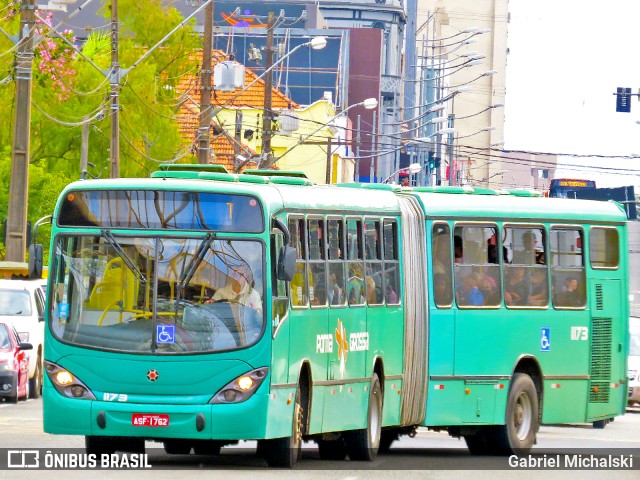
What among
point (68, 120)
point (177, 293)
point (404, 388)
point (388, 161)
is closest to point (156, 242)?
point (177, 293)

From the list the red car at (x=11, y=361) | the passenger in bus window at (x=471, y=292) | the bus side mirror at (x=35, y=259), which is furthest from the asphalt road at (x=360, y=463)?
the bus side mirror at (x=35, y=259)

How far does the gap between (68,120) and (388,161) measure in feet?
231

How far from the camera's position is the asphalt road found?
644 inches

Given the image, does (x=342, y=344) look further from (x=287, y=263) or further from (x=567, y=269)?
(x=567, y=269)

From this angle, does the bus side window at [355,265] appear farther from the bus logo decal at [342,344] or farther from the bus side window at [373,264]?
the bus logo decal at [342,344]

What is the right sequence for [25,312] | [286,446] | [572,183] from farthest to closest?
1. [572,183]
2. [25,312]
3. [286,446]

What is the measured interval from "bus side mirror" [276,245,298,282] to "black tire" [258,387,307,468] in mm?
1265

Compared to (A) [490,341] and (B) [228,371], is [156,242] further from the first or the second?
(A) [490,341]

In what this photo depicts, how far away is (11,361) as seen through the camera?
2761 centimetres

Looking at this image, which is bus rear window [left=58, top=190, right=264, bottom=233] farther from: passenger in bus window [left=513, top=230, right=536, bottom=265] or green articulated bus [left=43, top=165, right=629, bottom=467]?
passenger in bus window [left=513, top=230, right=536, bottom=265]

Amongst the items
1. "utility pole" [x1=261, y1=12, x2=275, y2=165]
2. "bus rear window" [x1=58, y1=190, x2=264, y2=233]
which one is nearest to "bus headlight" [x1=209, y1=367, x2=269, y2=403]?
"bus rear window" [x1=58, y1=190, x2=264, y2=233]

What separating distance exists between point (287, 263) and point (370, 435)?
325cm

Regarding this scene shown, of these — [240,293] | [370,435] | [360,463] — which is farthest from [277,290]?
[370,435]

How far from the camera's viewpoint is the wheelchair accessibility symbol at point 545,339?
21594 millimetres
